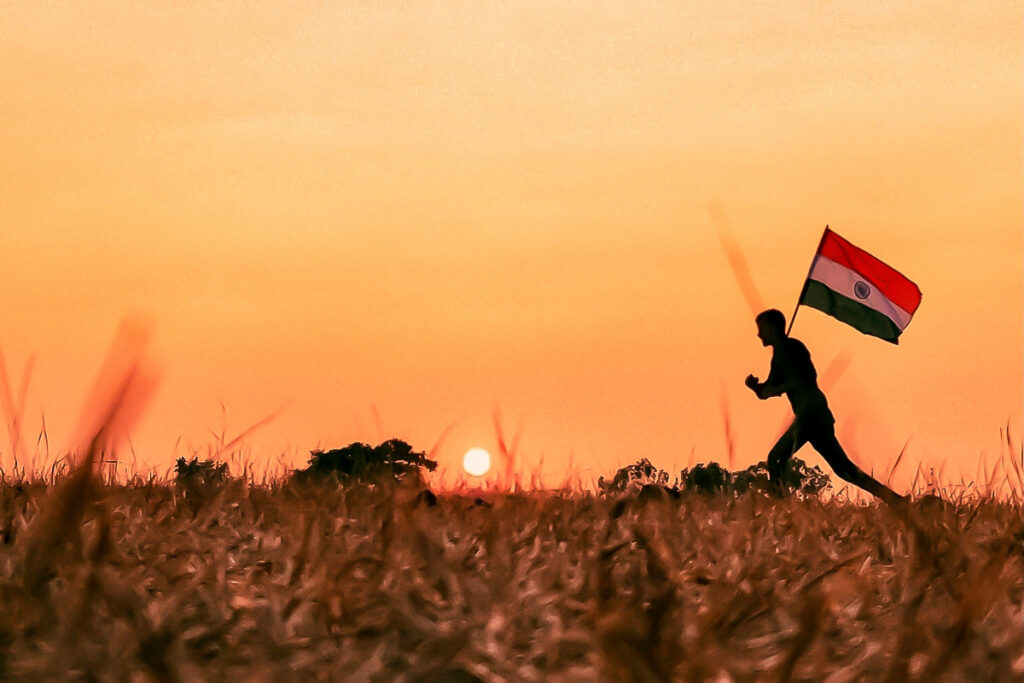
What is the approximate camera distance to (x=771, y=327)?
9492 millimetres

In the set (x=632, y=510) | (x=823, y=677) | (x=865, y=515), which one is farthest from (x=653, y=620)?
(x=865, y=515)

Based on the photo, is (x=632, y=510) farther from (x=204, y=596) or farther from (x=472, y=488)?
(x=204, y=596)

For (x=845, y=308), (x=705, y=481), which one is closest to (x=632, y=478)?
(x=705, y=481)

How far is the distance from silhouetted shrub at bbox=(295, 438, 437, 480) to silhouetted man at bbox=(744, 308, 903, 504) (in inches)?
116

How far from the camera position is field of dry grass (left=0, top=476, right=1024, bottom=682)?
186 cm

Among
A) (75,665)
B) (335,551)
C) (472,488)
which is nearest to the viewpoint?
(75,665)

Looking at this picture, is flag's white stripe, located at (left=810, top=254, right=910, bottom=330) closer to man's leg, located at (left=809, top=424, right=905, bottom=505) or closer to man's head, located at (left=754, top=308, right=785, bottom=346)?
man's head, located at (left=754, top=308, right=785, bottom=346)

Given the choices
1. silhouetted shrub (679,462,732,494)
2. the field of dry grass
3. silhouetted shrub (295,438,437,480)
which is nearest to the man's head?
silhouetted shrub (679,462,732,494)

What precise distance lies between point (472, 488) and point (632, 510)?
2.58 feet

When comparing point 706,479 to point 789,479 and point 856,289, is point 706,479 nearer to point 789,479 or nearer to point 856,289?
point 789,479

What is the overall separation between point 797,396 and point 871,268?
1.38 metres

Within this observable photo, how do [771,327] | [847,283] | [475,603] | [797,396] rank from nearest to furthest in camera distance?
[475,603]
[797,396]
[771,327]
[847,283]

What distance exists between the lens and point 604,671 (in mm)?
1728

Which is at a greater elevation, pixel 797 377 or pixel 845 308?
pixel 845 308
